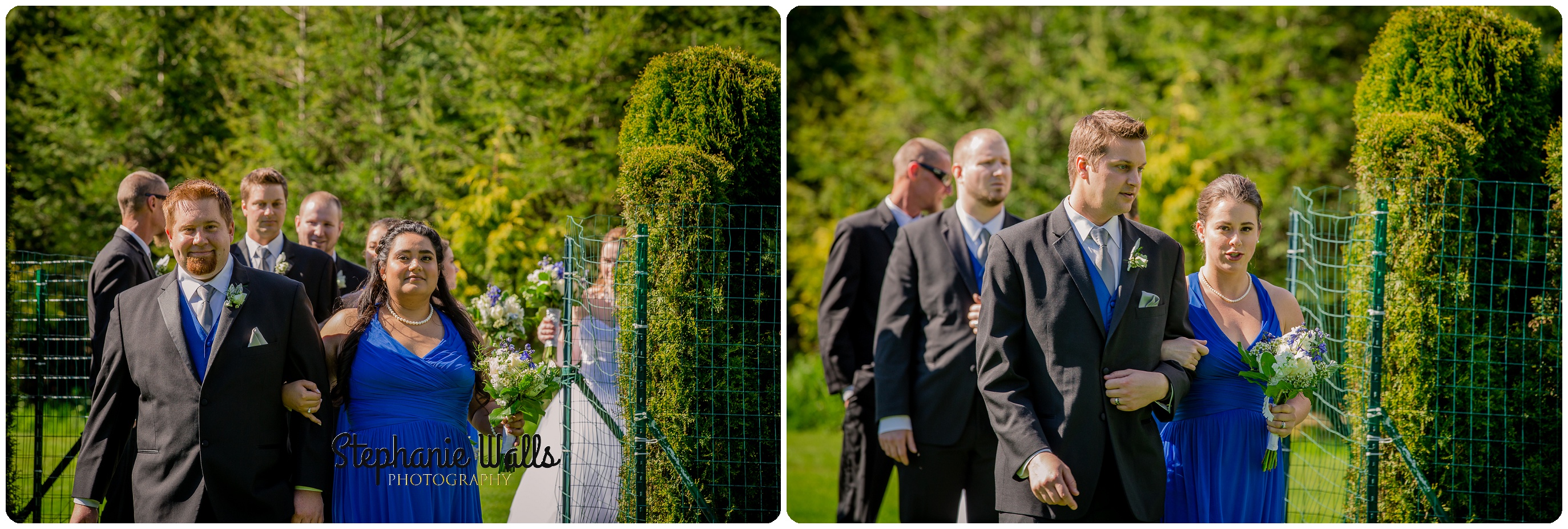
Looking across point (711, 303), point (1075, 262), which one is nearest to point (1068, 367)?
point (1075, 262)

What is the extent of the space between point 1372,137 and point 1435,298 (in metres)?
0.90

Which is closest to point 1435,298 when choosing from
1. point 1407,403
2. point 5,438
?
point 1407,403

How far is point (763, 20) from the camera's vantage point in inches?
244

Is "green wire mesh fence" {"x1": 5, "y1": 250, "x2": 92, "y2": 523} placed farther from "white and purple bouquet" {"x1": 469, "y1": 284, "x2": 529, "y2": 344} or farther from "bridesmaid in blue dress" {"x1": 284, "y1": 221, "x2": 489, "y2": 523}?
"bridesmaid in blue dress" {"x1": 284, "y1": 221, "x2": 489, "y2": 523}

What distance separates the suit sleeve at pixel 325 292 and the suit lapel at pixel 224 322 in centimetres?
141

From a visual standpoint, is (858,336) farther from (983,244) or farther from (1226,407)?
(1226,407)

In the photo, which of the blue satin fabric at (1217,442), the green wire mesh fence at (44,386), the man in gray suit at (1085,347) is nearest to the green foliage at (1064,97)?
the blue satin fabric at (1217,442)

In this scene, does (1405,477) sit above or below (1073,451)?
below

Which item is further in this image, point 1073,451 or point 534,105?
point 534,105

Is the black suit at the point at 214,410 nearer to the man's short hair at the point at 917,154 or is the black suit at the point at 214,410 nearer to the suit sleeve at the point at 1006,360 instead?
the suit sleeve at the point at 1006,360

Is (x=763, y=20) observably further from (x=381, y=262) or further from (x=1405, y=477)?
(x=1405, y=477)

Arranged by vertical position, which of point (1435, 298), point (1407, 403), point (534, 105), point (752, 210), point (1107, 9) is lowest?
point (1407, 403)

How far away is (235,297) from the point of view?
346cm

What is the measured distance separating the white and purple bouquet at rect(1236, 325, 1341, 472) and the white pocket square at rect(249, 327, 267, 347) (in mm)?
3581
